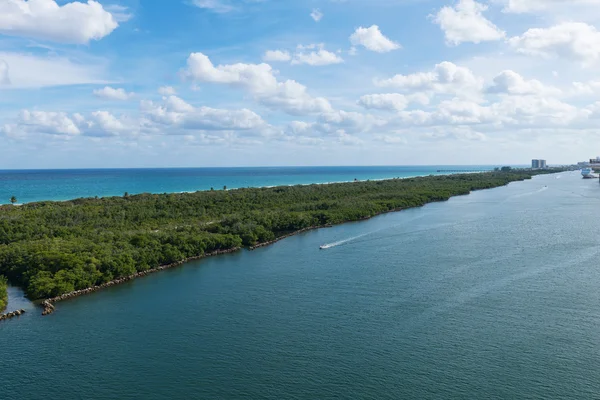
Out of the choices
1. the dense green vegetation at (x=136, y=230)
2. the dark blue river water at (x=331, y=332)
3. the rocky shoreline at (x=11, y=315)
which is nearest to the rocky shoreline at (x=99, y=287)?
the dense green vegetation at (x=136, y=230)

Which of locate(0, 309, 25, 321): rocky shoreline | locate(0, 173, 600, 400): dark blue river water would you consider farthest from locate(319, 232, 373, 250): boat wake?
locate(0, 309, 25, 321): rocky shoreline

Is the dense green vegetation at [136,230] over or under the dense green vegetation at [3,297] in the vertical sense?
over

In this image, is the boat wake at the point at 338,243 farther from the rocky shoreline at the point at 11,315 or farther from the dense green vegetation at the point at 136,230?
the rocky shoreline at the point at 11,315

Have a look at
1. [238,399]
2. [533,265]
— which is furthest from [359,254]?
[238,399]

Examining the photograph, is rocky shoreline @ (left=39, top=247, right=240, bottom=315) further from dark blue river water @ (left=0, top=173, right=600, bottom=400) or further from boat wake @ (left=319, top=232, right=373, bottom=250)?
boat wake @ (left=319, top=232, right=373, bottom=250)

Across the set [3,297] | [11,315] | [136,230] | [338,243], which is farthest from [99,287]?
[338,243]

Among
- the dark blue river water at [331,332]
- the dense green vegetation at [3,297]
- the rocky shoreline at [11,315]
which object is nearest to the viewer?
the dark blue river water at [331,332]
